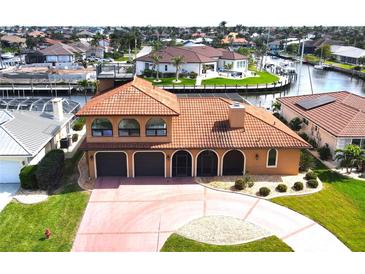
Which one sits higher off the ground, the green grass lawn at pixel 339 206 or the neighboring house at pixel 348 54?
the neighboring house at pixel 348 54

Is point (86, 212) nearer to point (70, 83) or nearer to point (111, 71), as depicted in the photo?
point (111, 71)

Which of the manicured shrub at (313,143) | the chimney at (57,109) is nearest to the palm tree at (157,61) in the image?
the chimney at (57,109)

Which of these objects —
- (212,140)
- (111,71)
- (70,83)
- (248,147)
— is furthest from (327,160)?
(70,83)

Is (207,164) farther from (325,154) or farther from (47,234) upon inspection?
(47,234)

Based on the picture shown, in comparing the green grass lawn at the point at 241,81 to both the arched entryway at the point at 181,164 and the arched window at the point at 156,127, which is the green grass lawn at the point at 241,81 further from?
the arched window at the point at 156,127

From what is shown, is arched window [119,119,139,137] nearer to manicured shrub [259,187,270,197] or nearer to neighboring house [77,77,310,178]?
neighboring house [77,77,310,178]

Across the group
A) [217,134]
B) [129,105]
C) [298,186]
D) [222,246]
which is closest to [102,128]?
[129,105]
